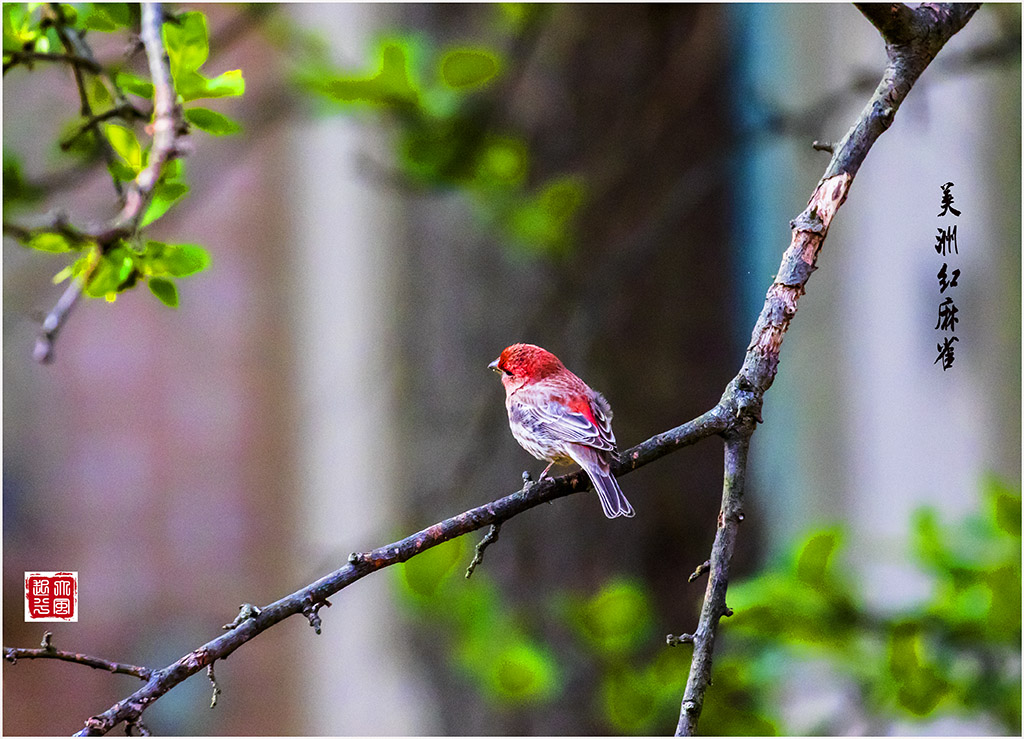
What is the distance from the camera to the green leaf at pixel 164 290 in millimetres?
776

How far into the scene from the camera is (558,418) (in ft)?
2.84

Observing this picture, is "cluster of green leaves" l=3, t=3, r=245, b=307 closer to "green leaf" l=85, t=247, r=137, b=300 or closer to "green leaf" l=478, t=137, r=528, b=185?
"green leaf" l=85, t=247, r=137, b=300

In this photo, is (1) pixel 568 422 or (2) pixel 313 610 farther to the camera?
(1) pixel 568 422

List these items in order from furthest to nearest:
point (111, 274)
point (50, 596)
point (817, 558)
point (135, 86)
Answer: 1. point (817, 558)
2. point (50, 596)
3. point (135, 86)
4. point (111, 274)

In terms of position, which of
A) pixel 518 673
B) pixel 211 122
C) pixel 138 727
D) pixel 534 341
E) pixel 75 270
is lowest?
pixel 138 727

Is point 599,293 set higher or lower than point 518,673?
higher

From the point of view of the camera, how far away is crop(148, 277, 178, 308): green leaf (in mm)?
776

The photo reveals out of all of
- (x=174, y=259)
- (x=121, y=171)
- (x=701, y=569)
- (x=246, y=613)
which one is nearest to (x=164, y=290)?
(x=174, y=259)

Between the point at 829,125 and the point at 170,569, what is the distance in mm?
1739

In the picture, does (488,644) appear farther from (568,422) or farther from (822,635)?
(568,422)

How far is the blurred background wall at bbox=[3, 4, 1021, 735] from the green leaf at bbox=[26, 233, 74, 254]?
1.77 feet

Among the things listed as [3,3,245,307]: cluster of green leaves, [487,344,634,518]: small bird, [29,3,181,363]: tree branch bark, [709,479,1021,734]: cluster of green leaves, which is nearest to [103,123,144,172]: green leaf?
[3,3,245,307]: cluster of green leaves

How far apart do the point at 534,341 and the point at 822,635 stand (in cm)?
61

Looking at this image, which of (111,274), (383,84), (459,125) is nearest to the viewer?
(111,274)
